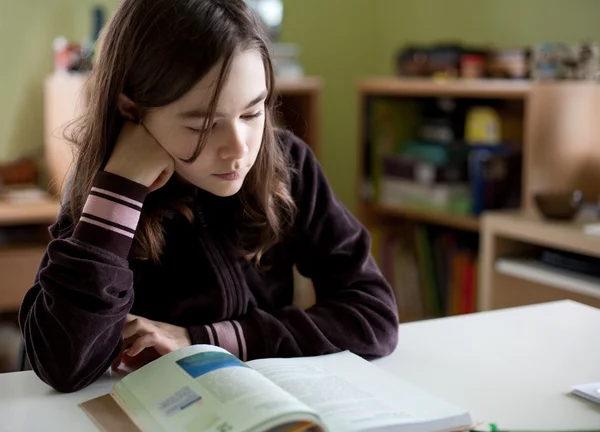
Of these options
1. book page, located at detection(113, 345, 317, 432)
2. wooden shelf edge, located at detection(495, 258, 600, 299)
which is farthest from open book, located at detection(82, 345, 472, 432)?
wooden shelf edge, located at detection(495, 258, 600, 299)

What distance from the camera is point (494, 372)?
1.06 meters

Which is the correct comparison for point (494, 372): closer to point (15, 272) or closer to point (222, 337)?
point (222, 337)

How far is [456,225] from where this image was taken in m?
2.80

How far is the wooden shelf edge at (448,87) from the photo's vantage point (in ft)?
8.20

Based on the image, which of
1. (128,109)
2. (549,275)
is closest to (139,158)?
(128,109)

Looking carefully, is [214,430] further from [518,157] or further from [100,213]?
[518,157]

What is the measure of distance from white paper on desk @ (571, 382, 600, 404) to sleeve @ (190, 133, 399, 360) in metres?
0.25

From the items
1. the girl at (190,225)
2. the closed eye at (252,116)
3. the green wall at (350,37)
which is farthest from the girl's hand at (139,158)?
the green wall at (350,37)

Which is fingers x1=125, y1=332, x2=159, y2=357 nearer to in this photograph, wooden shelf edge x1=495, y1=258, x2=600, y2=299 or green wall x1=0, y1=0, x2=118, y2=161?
wooden shelf edge x1=495, y1=258, x2=600, y2=299

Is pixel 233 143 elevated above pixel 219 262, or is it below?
above

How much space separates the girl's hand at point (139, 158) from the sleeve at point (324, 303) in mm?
198

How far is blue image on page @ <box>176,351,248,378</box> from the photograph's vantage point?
0.91m

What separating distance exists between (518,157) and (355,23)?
3.84ft

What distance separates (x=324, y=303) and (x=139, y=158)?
1.07ft
